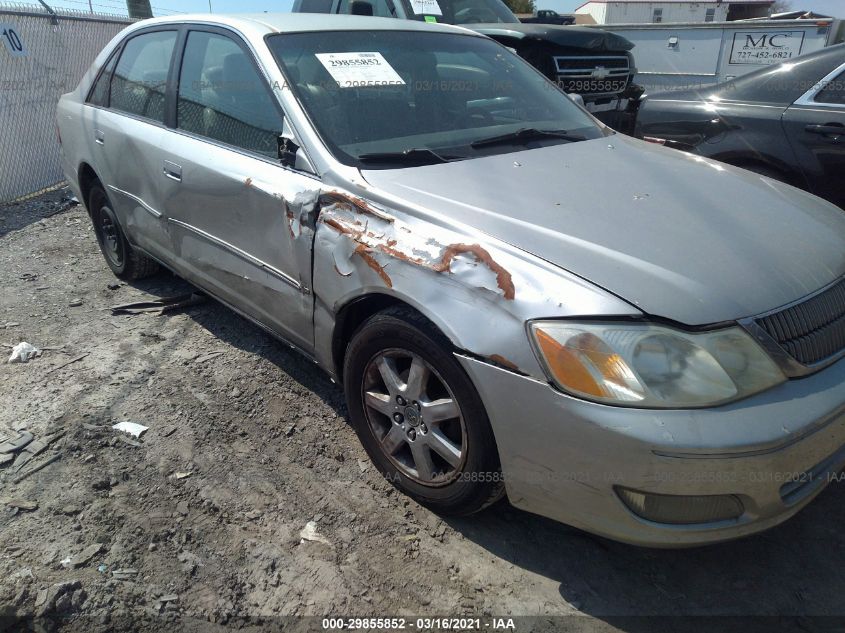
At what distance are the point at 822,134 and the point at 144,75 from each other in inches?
167

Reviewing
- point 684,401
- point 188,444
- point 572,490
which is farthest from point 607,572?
point 188,444

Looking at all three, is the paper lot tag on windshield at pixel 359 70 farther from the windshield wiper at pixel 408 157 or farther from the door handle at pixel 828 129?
the door handle at pixel 828 129

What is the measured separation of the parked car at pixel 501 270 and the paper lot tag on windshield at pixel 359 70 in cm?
2

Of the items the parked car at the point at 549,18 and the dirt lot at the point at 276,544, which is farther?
the parked car at the point at 549,18

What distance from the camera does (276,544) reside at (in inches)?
92.0

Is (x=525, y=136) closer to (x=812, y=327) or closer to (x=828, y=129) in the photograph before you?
(x=812, y=327)

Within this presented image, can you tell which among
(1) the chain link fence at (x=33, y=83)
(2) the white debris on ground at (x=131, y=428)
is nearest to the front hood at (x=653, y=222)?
(2) the white debris on ground at (x=131, y=428)

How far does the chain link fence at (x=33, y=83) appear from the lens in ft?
23.8

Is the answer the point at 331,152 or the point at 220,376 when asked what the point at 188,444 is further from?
the point at 331,152

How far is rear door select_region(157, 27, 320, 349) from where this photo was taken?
271 cm

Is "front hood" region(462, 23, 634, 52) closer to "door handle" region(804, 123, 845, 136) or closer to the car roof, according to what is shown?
"door handle" region(804, 123, 845, 136)

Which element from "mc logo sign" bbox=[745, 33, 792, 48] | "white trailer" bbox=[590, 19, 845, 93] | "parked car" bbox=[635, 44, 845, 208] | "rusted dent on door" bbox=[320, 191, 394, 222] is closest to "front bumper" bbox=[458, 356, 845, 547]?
"rusted dent on door" bbox=[320, 191, 394, 222]

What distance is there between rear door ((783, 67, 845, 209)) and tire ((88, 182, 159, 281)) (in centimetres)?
436

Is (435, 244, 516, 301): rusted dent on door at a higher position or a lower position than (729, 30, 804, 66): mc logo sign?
lower
